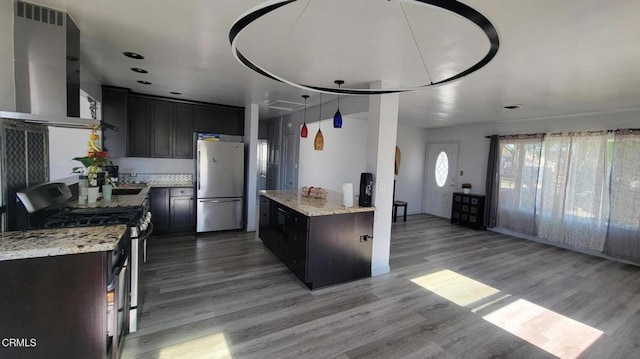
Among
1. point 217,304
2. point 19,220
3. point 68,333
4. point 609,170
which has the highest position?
point 609,170

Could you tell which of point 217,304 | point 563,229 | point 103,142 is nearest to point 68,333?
point 217,304

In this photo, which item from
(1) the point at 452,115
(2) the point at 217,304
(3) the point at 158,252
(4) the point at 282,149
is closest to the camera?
(2) the point at 217,304

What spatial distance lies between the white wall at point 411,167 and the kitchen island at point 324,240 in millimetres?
4360

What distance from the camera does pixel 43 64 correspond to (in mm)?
1941

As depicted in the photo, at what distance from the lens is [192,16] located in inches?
76.8

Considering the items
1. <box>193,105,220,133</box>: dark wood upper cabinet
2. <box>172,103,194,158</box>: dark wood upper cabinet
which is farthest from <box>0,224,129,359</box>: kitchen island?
<box>193,105,220,133</box>: dark wood upper cabinet

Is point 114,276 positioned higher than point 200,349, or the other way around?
point 114,276

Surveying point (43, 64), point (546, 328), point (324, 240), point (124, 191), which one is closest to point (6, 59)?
point (43, 64)

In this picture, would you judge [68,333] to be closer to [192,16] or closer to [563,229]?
[192,16]

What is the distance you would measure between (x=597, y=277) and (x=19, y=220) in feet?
20.5

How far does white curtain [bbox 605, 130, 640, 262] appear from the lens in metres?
4.26

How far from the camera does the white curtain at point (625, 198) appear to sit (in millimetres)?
4258

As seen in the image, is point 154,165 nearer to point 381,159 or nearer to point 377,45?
point 381,159

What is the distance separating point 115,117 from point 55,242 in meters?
3.48
